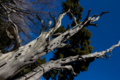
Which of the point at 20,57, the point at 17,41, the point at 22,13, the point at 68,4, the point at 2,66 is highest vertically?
the point at 68,4

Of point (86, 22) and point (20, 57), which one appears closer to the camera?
point (20, 57)

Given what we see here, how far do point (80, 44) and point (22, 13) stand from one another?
566cm

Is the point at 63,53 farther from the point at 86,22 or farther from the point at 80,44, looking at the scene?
the point at 86,22

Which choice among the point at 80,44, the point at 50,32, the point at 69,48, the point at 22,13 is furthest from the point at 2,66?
the point at 80,44

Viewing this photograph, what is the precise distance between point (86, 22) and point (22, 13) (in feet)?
14.0

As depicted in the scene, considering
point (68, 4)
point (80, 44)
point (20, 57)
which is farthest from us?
point (80, 44)

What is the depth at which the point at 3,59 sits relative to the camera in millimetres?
3031

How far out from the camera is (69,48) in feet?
28.2

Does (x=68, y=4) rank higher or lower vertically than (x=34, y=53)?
higher

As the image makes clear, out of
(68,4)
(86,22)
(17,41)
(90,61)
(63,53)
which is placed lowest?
(17,41)

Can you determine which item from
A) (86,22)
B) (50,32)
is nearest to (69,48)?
(86,22)

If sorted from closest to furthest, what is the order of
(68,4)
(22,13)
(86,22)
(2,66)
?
(2,66) → (86,22) → (22,13) → (68,4)

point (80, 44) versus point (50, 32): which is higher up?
point (80, 44)

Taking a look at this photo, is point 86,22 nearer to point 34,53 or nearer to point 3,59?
point 34,53
